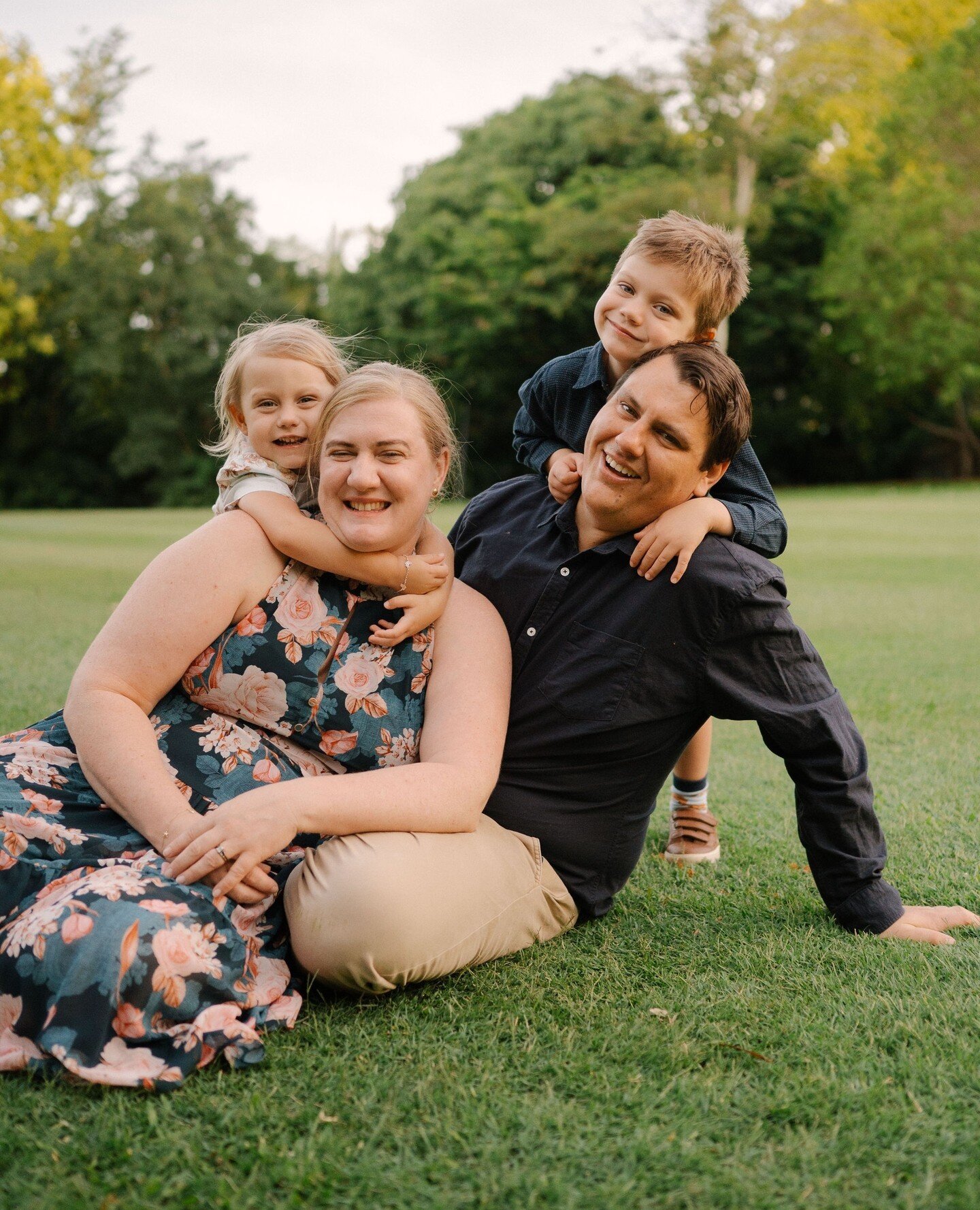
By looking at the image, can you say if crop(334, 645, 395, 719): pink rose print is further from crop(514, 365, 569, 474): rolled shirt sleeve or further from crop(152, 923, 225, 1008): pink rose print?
crop(514, 365, 569, 474): rolled shirt sleeve

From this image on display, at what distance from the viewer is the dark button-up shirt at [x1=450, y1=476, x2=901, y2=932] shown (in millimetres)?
2809

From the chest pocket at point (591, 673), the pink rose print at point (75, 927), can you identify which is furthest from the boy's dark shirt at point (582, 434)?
the pink rose print at point (75, 927)

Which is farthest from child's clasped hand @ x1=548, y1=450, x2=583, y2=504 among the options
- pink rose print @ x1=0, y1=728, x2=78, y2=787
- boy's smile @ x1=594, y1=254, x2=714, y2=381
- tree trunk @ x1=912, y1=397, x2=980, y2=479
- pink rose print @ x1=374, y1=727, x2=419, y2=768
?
tree trunk @ x1=912, y1=397, x2=980, y2=479

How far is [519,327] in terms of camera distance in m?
35.8

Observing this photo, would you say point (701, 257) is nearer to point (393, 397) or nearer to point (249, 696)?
point (393, 397)

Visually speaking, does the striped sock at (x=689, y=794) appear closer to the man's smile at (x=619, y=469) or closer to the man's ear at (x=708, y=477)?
the man's ear at (x=708, y=477)

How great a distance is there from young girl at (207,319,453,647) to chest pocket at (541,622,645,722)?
0.34m

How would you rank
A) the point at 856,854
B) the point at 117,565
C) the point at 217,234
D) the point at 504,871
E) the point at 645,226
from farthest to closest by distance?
the point at 217,234
the point at 117,565
the point at 645,226
the point at 856,854
the point at 504,871

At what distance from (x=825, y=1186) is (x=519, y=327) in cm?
3522

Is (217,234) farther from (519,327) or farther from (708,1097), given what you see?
(708,1097)

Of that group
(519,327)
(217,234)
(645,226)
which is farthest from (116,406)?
(645,226)

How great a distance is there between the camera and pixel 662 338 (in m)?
3.66

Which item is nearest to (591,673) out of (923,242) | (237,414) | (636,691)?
(636,691)

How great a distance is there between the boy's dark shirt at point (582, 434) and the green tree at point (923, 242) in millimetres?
34587
